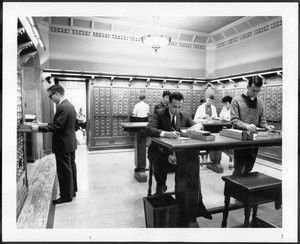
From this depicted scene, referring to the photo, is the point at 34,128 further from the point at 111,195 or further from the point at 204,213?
the point at 204,213

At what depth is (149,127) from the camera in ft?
9.01

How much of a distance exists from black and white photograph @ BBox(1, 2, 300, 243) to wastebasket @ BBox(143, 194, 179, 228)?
0.01 metres

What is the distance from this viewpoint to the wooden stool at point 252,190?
82.8 inches

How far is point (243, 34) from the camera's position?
746 centimetres

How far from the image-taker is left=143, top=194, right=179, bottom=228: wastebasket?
2094mm

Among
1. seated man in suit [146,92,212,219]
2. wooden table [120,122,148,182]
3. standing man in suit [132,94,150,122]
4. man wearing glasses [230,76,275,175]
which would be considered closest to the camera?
seated man in suit [146,92,212,219]

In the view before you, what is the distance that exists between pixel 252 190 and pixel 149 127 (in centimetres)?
126

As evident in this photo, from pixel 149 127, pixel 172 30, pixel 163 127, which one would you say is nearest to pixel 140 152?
pixel 163 127

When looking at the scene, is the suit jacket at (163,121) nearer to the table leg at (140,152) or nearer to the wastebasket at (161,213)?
the wastebasket at (161,213)

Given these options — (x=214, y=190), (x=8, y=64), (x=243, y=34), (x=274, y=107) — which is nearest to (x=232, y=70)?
(x=243, y=34)

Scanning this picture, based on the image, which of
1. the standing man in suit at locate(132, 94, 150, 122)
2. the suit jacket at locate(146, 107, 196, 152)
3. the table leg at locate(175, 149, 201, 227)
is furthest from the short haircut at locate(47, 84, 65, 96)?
the standing man in suit at locate(132, 94, 150, 122)

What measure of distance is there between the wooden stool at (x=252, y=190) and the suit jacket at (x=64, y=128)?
2.08 m

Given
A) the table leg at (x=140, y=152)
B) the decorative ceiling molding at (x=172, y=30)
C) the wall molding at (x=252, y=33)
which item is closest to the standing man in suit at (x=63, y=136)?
the table leg at (x=140, y=152)

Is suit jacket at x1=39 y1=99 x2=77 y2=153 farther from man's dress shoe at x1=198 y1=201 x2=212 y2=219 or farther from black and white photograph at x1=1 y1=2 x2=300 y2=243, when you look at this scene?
man's dress shoe at x1=198 y1=201 x2=212 y2=219
